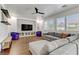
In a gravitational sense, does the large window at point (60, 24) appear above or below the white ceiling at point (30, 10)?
below

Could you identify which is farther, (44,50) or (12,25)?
(12,25)

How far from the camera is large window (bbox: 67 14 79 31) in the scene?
198cm

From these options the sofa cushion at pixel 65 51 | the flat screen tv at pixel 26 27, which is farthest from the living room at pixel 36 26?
the sofa cushion at pixel 65 51

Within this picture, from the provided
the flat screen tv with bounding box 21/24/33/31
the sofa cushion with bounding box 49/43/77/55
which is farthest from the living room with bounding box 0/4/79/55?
the sofa cushion with bounding box 49/43/77/55

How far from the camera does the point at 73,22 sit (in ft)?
6.73

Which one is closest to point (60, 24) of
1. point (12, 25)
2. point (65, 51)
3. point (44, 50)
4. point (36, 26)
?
point (36, 26)

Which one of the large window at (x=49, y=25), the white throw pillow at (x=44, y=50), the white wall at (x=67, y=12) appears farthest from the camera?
the large window at (x=49, y=25)

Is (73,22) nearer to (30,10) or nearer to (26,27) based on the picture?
(30,10)

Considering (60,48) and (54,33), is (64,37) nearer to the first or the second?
Result: (54,33)

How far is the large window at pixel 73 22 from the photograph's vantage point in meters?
1.98

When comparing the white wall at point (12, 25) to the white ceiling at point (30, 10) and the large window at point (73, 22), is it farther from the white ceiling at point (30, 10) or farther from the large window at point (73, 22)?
the large window at point (73, 22)

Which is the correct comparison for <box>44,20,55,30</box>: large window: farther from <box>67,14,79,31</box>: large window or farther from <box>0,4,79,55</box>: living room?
<box>67,14,79,31</box>: large window
